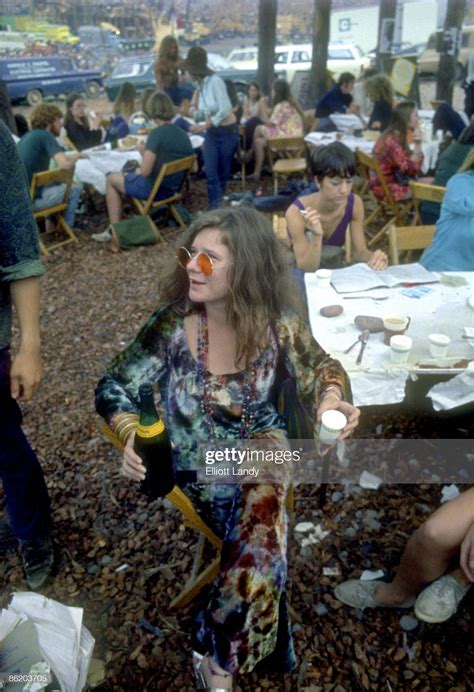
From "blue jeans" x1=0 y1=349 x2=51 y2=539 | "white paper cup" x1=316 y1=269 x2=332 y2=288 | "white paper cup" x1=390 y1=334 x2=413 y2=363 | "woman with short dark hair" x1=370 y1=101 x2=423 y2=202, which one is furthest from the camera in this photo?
"woman with short dark hair" x1=370 y1=101 x2=423 y2=202

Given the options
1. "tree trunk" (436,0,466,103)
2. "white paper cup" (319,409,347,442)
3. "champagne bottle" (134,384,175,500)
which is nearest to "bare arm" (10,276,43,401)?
"champagne bottle" (134,384,175,500)

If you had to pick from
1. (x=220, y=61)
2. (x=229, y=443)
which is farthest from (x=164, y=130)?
(x=220, y=61)

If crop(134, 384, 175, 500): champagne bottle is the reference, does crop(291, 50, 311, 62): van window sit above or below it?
above

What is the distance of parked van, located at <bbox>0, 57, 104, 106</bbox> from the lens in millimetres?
15766

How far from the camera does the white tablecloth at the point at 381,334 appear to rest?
7.38ft

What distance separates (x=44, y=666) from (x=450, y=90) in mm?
14219

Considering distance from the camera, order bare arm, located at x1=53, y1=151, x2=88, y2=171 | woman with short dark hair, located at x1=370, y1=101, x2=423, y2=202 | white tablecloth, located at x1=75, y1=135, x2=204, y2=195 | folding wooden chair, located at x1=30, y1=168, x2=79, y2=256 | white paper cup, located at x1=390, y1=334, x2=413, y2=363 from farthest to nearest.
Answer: white tablecloth, located at x1=75, y1=135, x2=204, y2=195
bare arm, located at x1=53, y1=151, x2=88, y2=171
woman with short dark hair, located at x1=370, y1=101, x2=423, y2=202
folding wooden chair, located at x1=30, y1=168, x2=79, y2=256
white paper cup, located at x1=390, y1=334, x2=413, y2=363

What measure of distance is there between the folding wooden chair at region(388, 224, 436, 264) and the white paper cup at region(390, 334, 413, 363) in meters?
1.60

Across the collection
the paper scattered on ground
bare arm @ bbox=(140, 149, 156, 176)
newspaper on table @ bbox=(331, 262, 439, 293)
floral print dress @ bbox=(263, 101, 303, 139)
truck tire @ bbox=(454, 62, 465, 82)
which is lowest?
the paper scattered on ground

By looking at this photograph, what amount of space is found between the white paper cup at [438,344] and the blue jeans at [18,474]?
178 cm

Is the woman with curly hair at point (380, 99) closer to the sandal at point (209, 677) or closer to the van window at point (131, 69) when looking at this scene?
the sandal at point (209, 677)

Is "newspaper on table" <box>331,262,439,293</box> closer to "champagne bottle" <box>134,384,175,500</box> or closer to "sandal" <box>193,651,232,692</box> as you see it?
"champagne bottle" <box>134,384,175,500</box>

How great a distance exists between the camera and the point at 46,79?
1667 centimetres

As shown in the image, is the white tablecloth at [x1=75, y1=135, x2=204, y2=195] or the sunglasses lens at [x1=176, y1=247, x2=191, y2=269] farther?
the white tablecloth at [x1=75, y1=135, x2=204, y2=195]
